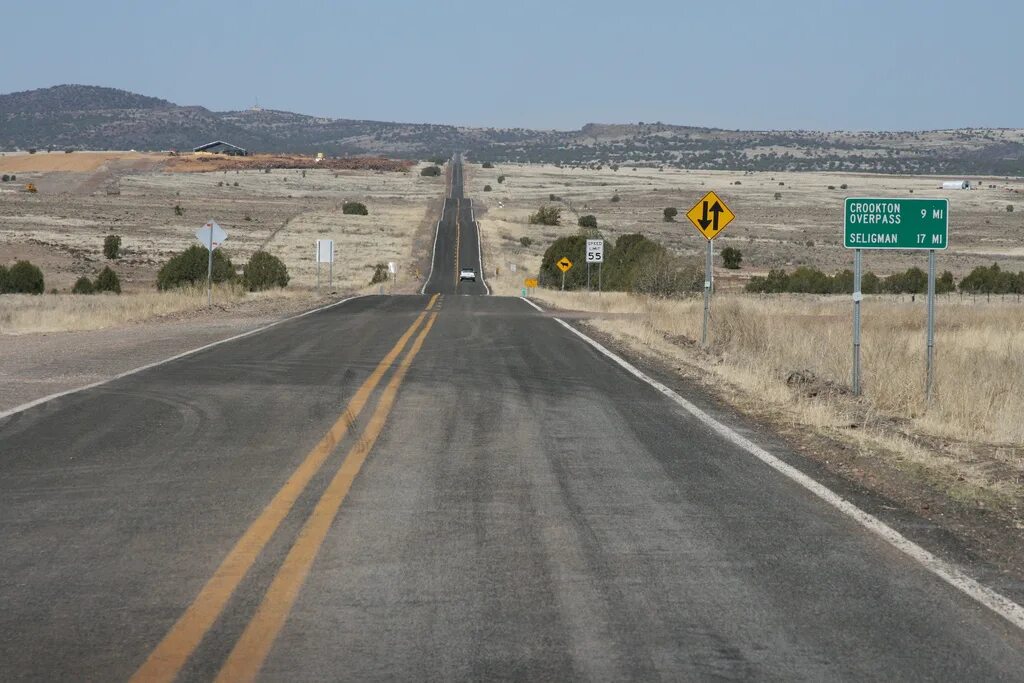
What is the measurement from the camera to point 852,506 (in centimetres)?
864

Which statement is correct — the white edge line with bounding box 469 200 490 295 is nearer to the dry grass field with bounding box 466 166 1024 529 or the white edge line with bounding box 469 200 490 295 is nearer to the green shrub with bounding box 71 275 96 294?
the dry grass field with bounding box 466 166 1024 529

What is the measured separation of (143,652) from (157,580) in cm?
Answer: 116

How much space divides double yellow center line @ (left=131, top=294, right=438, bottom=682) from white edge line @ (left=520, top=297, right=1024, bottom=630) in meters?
3.51

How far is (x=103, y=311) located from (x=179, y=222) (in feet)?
242

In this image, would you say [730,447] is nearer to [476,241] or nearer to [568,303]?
[568,303]

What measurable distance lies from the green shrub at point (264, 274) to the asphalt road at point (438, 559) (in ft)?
171

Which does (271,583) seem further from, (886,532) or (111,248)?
(111,248)

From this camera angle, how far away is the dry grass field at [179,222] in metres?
70.1

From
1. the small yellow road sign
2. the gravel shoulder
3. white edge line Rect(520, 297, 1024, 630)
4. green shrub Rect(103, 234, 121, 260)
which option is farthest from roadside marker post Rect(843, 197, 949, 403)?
green shrub Rect(103, 234, 121, 260)

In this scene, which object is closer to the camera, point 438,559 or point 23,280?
point 438,559

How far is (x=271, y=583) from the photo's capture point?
6383 mm

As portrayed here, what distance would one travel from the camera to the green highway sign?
1449cm

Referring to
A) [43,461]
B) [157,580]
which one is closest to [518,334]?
[43,461]

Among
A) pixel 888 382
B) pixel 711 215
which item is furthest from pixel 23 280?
pixel 888 382
